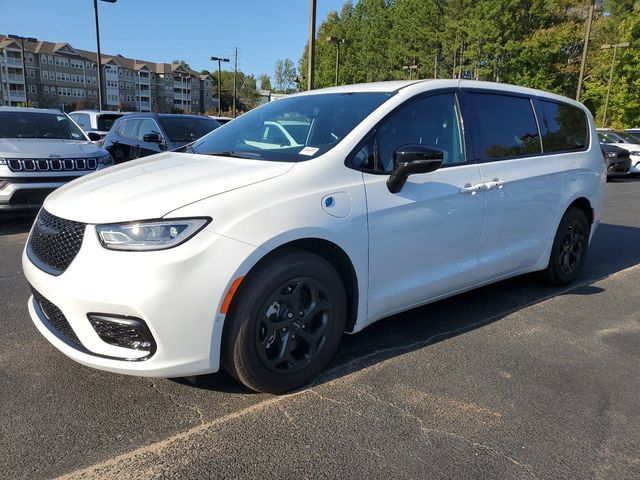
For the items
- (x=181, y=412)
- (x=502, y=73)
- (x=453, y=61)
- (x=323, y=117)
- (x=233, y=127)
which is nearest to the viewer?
(x=181, y=412)

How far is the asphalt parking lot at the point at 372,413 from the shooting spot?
7.56 ft

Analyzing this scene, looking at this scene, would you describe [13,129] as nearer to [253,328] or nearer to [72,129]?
Answer: [72,129]

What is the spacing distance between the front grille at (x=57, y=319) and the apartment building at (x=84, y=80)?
248 feet

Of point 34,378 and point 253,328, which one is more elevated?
point 253,328

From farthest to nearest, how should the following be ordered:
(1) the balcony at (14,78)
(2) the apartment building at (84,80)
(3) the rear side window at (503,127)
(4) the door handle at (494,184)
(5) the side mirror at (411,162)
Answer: (2) the apartment building at (84,80) → (1) the balcony at (14,78) → (3) the rear side window at (503,127) → (4) the door handle at (494,184) → (5) the side mirror at (411,162)

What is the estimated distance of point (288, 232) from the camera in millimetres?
2664

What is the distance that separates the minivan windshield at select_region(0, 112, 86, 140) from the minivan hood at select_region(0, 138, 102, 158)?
26cm

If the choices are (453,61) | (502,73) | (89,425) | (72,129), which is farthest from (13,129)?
(453,61)

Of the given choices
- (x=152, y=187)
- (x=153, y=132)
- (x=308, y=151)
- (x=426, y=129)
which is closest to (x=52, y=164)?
(x=153, y=132)

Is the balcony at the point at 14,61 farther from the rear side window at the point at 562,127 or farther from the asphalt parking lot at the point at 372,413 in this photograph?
the rear side window at the point at 562,127

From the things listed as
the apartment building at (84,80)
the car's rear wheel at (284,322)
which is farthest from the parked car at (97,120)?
the apartment building at (84,80)

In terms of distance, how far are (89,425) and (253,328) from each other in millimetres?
911

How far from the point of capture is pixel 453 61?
173 feet

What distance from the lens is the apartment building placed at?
88.4 meters
